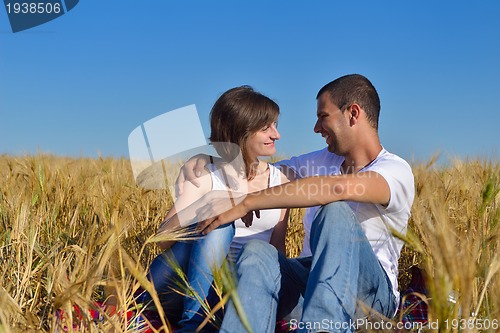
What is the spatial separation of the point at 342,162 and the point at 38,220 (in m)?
1.28

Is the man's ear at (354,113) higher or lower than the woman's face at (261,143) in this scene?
higher

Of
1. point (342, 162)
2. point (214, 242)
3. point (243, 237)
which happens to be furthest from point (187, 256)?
point (342, 162)

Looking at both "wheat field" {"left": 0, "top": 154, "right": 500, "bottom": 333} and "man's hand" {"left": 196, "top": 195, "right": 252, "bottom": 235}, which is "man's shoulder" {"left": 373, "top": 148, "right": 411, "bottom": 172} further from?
"man's hand" {"left": 196, "top": 195, "right": 252, "bottom": 235}

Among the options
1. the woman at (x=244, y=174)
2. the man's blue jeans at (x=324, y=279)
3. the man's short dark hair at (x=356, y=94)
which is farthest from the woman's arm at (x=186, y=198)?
the man's short dark hair at (x=356, y=94)

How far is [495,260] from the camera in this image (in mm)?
1216

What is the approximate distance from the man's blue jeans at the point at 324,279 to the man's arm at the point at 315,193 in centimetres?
5

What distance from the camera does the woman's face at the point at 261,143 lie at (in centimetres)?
228

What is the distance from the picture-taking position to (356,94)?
6.99 ft

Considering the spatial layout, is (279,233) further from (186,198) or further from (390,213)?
(390,213)

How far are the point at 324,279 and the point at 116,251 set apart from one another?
0.72 metres

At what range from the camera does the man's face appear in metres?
2.10

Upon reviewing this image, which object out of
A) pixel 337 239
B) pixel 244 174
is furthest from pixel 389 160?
pixel 244 174

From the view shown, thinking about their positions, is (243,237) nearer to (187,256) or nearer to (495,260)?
(187,256)

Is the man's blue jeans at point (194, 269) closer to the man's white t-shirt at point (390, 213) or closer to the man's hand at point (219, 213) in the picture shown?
the man's hand at point (219, 213)
